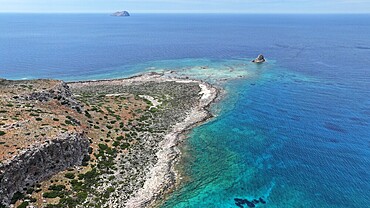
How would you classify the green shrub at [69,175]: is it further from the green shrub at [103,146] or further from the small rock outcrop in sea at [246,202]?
the small rock outcrop in sea at [246,202]

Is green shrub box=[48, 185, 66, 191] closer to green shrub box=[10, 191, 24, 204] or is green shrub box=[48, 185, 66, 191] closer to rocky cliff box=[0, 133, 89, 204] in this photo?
rocky cliff box=[0, 133, 89, 204]

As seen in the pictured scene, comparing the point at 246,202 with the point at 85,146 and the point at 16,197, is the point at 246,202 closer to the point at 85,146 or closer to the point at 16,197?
the point at 85,146

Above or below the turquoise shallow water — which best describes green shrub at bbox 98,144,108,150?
above

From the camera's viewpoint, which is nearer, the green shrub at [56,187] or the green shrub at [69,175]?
the green shrub at [56,187]

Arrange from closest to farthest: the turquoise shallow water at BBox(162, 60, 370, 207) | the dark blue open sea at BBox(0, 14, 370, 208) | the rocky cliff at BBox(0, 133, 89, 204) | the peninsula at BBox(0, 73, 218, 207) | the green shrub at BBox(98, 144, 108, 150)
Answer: the rocky cliff at BBox(0, 133, 89, 204) → the peninsula at BBox(0, 73, 218, 207) → the turquoise shallow water at BBox(162, 60, 370, 207) → the dark blue open sea at BBox(0, 14, 370, 208) → the green shrub at BBox(98, 144, 108, 150)

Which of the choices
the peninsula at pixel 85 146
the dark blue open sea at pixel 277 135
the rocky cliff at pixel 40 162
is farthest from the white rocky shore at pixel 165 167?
the rocky cliff at pixel 40 162

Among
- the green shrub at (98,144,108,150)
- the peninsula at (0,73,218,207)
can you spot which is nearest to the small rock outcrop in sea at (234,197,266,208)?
the peninsula at (0,73,218,207)

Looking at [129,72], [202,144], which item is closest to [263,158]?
[202,144]

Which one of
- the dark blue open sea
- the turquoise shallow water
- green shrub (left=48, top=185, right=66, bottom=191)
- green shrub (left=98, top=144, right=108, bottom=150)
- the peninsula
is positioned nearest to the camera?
the peninsula

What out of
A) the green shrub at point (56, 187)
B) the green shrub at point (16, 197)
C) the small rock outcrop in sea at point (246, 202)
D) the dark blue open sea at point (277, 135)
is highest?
the green shrub at point (16, 197)
